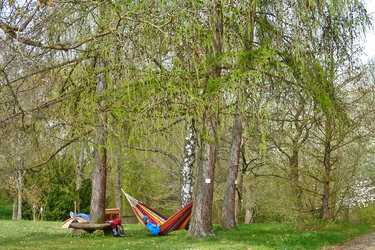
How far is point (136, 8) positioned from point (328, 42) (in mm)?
3101

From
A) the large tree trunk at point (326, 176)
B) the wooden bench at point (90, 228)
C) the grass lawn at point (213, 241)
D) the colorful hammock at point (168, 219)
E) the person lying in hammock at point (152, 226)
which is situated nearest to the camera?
the grass lawn at point (213, 241)

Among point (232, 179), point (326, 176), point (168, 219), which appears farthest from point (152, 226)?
point (326, 176)

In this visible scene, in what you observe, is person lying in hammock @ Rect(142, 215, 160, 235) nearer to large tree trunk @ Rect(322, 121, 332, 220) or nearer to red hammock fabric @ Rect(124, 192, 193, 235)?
red hammock fabric @ Rect(124, 192, 193, 235)

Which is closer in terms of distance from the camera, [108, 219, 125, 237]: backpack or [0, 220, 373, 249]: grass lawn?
[0, 220, 373, 249]: grass lawn

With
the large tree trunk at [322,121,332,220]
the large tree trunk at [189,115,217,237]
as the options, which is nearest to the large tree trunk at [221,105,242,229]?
the large tree trunk at [189,115,217,237]

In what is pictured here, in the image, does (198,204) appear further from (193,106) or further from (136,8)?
(136,8)

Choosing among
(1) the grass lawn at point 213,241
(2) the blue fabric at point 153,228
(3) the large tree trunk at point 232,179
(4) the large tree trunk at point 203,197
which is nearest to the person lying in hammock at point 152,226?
(2) the blue fabric at point 153,228

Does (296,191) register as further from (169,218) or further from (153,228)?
(153,228)

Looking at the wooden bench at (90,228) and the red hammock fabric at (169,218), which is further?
the wooden bench at (90,228)

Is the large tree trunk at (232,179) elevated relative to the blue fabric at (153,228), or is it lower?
elevated

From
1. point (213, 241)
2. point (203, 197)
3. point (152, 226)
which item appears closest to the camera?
point (213, 241)

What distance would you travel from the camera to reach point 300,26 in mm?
5141

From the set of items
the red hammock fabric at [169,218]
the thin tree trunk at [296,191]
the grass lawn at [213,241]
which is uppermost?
the thin tree trunk at [296,191]

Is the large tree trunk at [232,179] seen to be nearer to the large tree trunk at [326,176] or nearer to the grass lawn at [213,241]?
the grass lawn at [213,241]
